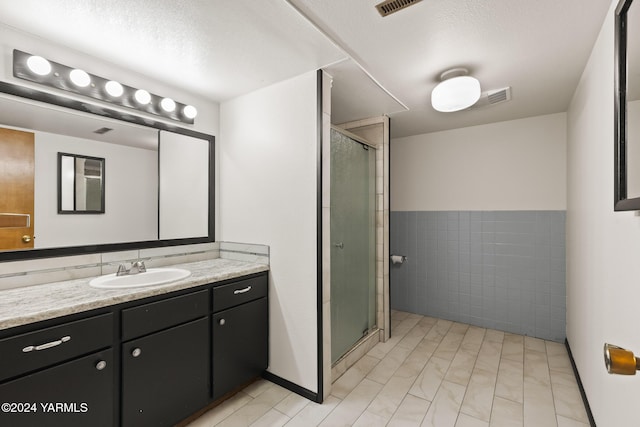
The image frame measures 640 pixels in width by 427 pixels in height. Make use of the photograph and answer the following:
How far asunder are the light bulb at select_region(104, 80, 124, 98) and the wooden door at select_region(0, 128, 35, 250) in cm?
49

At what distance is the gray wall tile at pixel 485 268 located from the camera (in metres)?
2.91

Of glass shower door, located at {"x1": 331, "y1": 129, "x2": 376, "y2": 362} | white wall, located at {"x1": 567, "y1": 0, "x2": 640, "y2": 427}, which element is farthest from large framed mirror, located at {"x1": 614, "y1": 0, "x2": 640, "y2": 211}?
glass shower door, located at {"x1": 331, "y1": 129, "x2": 376, "y2": 362}

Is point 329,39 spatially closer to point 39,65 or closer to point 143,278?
point 39,65

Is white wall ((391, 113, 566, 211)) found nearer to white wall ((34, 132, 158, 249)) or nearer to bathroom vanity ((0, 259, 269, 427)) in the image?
bathroom vanity ((0, 259, 269, 427))

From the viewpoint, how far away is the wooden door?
152 centimetres

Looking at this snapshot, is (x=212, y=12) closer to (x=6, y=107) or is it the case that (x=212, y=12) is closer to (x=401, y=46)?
(x=401, y=46)

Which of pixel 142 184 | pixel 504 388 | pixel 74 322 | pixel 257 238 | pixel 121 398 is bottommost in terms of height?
pixel 504 388

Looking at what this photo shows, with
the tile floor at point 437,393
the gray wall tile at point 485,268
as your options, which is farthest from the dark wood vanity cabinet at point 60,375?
the gray wall tile at point 485,268

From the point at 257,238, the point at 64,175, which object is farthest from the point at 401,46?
the point at 64,175

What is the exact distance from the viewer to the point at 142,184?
2.09 m

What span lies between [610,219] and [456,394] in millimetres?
1451

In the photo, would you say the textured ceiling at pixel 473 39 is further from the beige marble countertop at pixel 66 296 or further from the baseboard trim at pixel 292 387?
the baseboard trim at pixel 292 387

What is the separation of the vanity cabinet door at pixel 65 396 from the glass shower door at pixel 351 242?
1.44 m

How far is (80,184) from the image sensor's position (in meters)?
1.78
